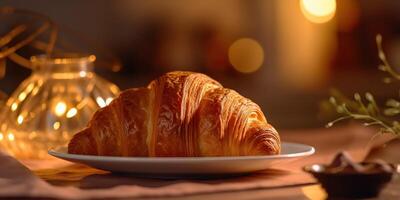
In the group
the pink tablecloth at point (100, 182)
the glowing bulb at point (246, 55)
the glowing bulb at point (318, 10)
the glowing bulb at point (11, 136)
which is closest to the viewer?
the pink tablecloth at point (100, 182)

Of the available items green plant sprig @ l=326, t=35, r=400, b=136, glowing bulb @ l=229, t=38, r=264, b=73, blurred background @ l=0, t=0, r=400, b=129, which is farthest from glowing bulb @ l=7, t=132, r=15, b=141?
glowing bulb @ l=229, t=38, r=264, b=73

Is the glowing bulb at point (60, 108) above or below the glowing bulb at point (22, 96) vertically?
below

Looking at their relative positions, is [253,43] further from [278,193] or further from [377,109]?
[278,193]

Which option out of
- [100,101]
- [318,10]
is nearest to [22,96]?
[100,101]

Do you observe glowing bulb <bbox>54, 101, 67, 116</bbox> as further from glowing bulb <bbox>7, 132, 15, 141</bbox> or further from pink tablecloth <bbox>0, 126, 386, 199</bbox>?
pink tablecloth <bbox>0, 126, 386, 199</bbox>

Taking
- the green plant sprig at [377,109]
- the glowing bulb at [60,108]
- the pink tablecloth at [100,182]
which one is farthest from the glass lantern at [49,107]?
the green plant sprig at [377,109]

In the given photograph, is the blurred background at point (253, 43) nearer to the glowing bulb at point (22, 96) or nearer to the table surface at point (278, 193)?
the glowing bulb at point (22, 96)

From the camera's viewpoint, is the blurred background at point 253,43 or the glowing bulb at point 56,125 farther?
the blurred background at point 253,43

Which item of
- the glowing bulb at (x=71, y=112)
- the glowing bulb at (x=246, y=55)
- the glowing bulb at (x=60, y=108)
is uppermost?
the glowing bulb at (x=60, y=108)
